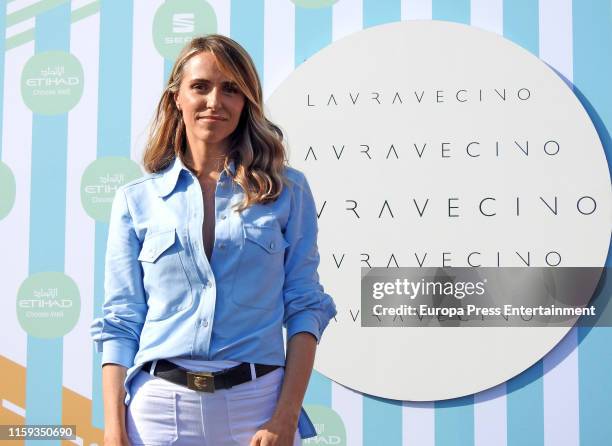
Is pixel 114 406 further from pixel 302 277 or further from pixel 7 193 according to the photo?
pixel 7 193

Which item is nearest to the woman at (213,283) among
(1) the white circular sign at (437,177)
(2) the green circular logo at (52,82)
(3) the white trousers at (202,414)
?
(3) the white trousers at (202,414)

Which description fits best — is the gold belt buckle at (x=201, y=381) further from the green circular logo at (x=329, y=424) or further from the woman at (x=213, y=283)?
the green circular logo at (x=329, y=424)

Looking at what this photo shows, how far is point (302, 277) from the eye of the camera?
138cm

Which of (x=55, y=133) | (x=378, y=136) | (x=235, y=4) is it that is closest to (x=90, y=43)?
(x=55, y=133)

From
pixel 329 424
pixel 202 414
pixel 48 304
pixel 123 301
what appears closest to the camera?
pixel 202 414

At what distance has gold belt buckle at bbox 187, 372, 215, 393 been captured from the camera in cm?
126

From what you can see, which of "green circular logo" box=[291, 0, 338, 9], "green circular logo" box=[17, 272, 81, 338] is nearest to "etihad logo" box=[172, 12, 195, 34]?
"green circular logo" box=[291, 0, 338, 9]

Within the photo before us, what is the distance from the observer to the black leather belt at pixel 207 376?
1.26 meters

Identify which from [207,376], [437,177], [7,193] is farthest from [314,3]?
[207,376]

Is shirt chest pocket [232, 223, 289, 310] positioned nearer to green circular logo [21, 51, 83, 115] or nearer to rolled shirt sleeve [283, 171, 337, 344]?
rolled shirt sleeve [283, 171, 337, 344]

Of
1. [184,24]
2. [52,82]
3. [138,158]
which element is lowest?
[138,158]

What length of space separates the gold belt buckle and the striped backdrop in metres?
1.26

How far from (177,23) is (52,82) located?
1.51 feet

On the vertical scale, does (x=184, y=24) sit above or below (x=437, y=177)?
above
